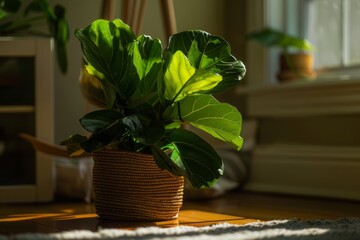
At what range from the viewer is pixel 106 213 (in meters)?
1.57

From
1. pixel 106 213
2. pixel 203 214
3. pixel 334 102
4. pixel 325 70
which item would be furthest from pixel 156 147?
pixel 325 70

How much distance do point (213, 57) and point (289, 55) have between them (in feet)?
3.68

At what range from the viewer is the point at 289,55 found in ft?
8.48

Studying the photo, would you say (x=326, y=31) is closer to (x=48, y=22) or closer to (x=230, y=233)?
(x=48, y=22)

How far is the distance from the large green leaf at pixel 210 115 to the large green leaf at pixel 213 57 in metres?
0.04

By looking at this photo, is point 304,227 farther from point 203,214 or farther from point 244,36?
point 244,36

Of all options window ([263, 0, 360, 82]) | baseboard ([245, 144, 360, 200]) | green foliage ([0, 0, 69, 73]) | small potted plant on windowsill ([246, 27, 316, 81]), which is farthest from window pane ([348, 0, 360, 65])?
green foliage ([0, 0, 69, 73])

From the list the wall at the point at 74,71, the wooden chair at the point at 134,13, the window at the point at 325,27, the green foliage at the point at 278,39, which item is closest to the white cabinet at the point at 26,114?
the wooden chair at the point at 134,13

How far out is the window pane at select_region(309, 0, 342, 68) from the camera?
102 inches

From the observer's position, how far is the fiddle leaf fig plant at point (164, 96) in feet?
4.87

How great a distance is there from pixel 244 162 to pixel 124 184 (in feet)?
3.79

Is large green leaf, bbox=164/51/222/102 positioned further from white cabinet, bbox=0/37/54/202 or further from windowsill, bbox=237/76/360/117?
windowsill, bbox=237/76/360/117

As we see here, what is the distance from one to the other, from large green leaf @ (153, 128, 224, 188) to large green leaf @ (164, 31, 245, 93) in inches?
5.0

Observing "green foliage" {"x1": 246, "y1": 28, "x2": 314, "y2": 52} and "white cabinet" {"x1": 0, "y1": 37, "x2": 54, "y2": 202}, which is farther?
"green foliage" {"x1": 246, "y1": 28, "x2": 314, "y2": 52}
